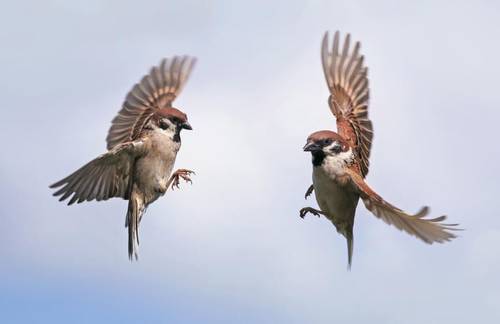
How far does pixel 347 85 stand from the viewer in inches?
390

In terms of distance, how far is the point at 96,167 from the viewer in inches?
340

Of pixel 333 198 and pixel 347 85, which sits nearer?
pixel 333 198

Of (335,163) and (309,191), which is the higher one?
(335,163)

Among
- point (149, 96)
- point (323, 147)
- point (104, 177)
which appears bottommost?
point (104, 177)

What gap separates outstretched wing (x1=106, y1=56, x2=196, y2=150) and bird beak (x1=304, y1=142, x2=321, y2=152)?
2000 millimetres

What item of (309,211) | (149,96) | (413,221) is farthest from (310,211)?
(149,96)

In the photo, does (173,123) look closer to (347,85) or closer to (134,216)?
(134,216)

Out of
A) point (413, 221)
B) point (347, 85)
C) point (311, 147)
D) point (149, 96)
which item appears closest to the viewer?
point (413, 221)

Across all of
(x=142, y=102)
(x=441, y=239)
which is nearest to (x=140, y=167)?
(x=142, y=102)

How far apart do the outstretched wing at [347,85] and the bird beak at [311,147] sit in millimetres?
1356

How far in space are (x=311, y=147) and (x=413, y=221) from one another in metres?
1.23

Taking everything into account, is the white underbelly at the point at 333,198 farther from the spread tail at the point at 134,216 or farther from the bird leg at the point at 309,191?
the spread tail at the point at 134,216

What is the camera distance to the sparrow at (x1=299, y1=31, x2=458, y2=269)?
7.37m

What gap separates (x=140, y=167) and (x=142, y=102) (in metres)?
1.64
